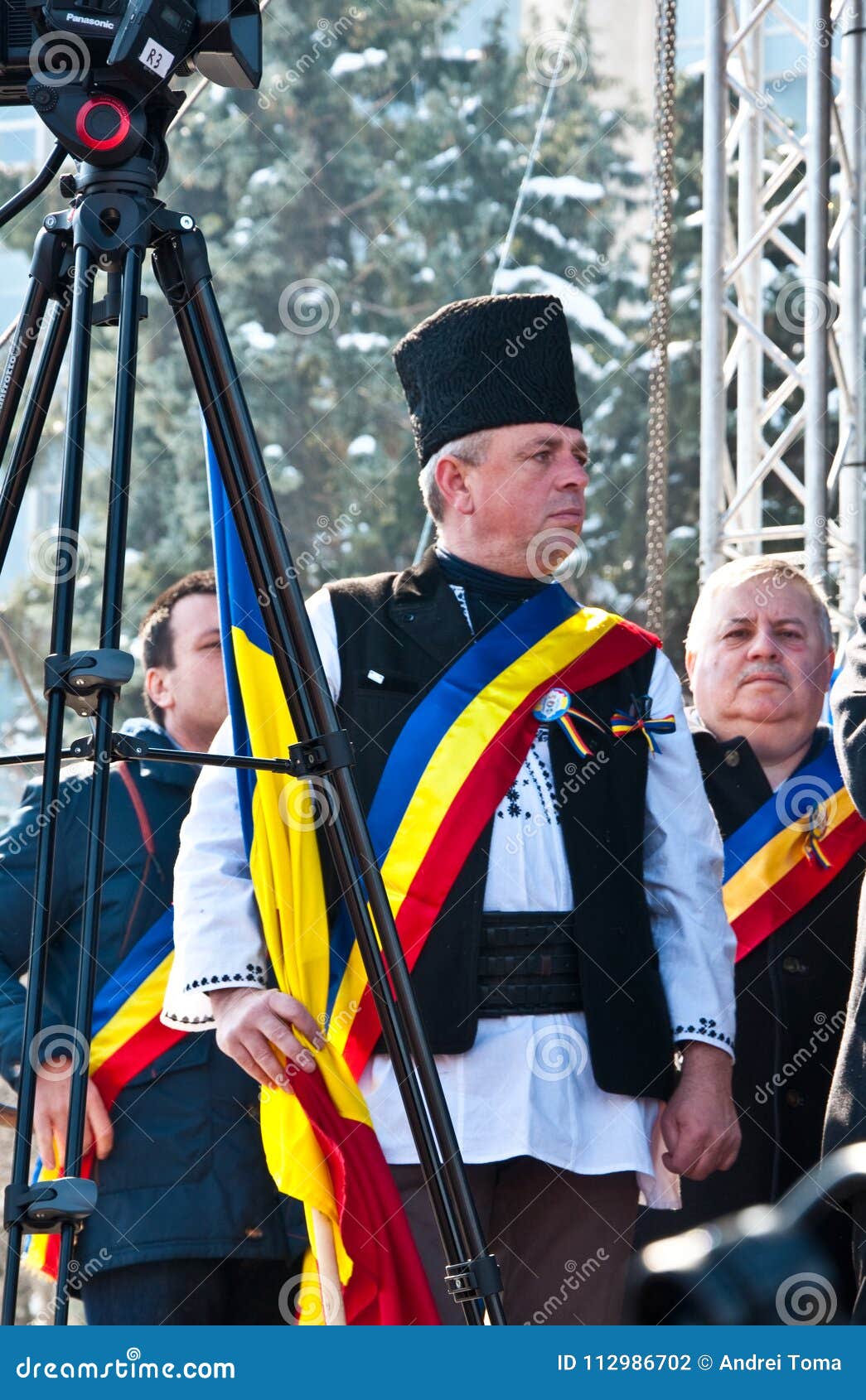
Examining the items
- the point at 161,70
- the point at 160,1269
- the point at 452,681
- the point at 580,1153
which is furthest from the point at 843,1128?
the point at 161,70

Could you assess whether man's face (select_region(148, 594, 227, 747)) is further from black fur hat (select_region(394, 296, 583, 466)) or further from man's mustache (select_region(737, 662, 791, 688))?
man's mustache (select_region(737, 662, 791, 688))

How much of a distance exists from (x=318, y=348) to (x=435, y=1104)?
1091 cm

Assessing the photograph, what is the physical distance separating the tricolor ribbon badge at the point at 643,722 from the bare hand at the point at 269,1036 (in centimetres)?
60

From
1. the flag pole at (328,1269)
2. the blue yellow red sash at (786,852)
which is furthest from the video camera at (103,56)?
the blue yellow red sash at (786,852)

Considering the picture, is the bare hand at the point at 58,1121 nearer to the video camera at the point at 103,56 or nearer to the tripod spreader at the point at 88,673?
the tripod spreader at the point at 88,673

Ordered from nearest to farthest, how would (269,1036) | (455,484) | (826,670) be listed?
1. (269,1036)
2. (455,484)
3. (826,670)

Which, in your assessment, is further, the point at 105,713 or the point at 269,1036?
the point at 269,1036

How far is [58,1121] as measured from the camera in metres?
2.60

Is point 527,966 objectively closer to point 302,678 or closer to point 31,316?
point 302,678

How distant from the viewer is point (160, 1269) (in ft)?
8.55

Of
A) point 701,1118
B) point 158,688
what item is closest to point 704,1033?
point 701,1118

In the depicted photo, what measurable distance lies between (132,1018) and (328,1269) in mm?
784

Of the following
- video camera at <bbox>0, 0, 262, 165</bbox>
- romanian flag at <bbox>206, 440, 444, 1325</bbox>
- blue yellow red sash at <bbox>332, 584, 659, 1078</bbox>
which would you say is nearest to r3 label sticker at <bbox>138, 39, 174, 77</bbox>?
video camera at <bbox>0, 0, 262, 165</bbox>

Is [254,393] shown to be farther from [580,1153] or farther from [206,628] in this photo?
[580,1153]
